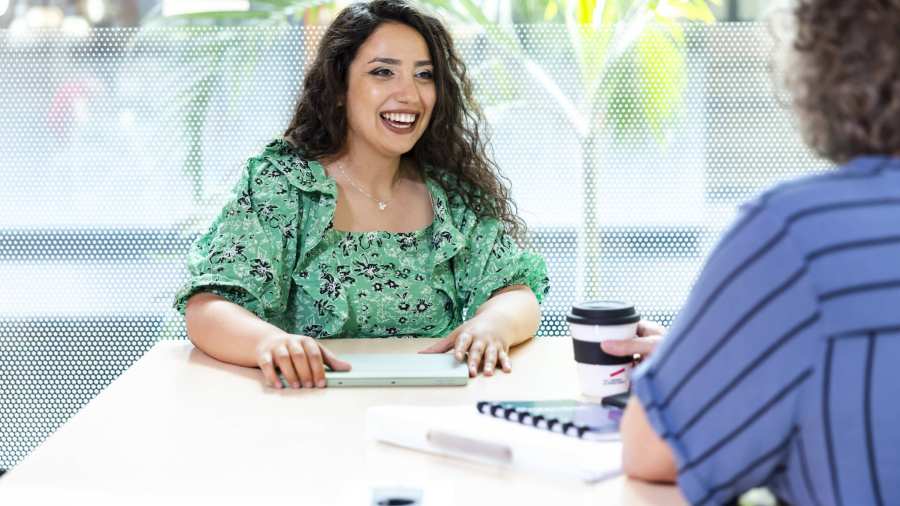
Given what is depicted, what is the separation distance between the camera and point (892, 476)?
963 millimetres

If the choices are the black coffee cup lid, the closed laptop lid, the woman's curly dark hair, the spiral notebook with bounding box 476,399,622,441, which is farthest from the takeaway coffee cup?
the woman's curly dark hair

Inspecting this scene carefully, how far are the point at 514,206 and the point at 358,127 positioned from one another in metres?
0.43

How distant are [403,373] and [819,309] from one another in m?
0.88

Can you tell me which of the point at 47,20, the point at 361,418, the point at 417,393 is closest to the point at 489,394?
the point at 417,393

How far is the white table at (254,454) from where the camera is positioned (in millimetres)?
1227

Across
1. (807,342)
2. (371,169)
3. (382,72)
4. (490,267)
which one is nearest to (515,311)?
(490,267)

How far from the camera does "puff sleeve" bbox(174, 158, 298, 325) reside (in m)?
2.08

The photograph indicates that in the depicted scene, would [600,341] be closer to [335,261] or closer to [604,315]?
[604,315]

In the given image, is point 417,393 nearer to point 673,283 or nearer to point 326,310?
point 326,310

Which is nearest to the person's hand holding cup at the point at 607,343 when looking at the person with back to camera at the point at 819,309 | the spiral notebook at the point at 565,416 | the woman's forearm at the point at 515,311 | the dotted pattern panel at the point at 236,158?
the spiral notebook at the point at 565,416

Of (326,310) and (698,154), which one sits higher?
(698,154)

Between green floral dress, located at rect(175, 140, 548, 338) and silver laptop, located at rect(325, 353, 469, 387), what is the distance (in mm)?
391

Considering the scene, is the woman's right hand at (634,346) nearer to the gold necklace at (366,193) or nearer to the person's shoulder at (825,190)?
the person's shoulder at (825,190)

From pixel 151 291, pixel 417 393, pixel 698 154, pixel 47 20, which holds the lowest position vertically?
pixel 151 291
